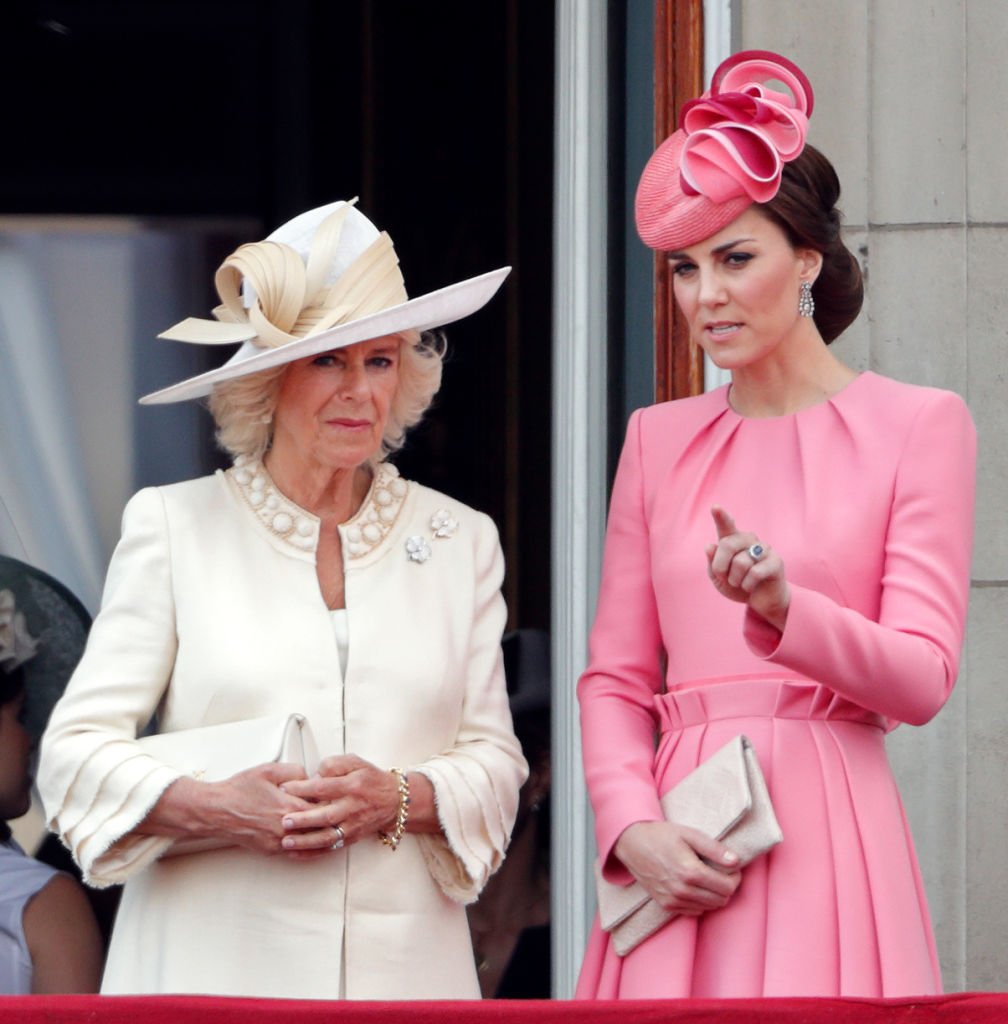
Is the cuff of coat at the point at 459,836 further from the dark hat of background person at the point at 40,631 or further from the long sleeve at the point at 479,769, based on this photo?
the dark hat of background person at the point at 40,631

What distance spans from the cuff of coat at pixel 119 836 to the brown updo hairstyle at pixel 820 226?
1170mm

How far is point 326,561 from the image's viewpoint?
3.40 metres

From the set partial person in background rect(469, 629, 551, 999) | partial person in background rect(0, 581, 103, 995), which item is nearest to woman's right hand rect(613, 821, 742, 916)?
partial person in background rect(469, 629, 551, 999)

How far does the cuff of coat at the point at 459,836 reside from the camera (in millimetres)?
3248

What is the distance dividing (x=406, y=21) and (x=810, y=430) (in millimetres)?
2538

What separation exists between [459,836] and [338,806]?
0.74 ft

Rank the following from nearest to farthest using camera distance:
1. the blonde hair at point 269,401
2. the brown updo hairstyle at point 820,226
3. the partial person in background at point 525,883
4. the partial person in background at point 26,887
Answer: the brown updo hairstyle at point 820,226 → the blonde hair at point 269,401 → the partial person in background at point 26,887 → the partial person in background at point 525,883

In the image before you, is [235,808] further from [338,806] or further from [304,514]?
[304,514]

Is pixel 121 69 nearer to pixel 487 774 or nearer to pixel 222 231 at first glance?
pixel 222 231

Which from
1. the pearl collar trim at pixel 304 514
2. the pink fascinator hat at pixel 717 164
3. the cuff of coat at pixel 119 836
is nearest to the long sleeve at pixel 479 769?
the pearl collar trim at pixel 304 514

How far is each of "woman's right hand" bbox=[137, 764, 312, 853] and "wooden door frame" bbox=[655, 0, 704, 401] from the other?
1287 mm

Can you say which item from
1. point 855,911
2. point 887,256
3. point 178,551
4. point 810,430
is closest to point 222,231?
point 887,256

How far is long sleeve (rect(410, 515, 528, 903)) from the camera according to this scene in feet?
10.7

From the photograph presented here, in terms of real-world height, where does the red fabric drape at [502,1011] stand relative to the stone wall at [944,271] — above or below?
below
